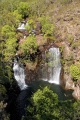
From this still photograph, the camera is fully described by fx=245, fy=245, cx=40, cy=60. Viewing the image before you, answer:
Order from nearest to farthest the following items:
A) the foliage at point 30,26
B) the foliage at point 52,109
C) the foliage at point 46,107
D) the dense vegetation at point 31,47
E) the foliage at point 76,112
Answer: the foliage at point 76,112, the foliage at point 52,109, the foliage at point 46,107, the dense vegetation at point 31,47, the foliage at point 30,26

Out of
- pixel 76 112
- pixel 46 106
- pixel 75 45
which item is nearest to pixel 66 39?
pixel 75 45

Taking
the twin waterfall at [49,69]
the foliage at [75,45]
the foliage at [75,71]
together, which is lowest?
the foliage at [75,71]

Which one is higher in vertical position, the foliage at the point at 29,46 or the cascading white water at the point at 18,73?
the foliage at the point at 29,46

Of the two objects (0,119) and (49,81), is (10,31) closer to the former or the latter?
(49,81)

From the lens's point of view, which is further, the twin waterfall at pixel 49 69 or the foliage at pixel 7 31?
the foliage at pixel 7 31

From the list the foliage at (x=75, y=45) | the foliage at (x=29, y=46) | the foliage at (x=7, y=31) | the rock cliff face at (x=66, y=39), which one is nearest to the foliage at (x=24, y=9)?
the rock cliff face at (x=66, y=39)

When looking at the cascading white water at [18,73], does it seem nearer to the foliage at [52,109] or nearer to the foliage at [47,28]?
the foliage at [47,28]

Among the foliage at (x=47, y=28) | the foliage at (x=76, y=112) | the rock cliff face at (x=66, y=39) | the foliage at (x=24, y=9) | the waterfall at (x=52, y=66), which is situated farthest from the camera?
the foliage at (x=24, y=9)

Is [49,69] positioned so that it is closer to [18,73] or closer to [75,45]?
[18,73]
